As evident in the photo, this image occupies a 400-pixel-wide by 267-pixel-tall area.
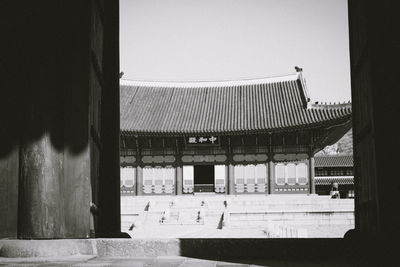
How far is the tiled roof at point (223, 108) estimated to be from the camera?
85.3ft

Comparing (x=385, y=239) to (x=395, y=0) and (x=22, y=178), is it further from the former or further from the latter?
(x=22, y=178)

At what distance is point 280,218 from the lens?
1981cm

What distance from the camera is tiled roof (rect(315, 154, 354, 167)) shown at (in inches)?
1547

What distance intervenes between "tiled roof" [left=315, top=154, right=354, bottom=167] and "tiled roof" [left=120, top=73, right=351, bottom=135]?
11402mm

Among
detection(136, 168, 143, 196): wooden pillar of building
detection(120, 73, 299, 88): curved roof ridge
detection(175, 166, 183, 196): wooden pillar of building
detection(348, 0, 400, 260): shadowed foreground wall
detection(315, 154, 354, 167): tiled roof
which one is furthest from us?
detection(315, 154, 354, 167): tiled roof

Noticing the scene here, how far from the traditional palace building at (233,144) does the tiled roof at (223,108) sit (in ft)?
0.17

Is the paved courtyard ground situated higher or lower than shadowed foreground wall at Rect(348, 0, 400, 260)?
lower

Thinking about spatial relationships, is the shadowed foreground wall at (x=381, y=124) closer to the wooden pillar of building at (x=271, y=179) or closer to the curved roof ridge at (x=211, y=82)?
the wooden pillar of building at (x=271, y=179)

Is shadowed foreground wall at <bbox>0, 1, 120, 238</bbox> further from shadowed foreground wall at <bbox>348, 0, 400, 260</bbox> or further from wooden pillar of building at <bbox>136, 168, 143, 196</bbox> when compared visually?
Result: wooden pillar of building at <bbox>136, 168, 143, 196</bbox>

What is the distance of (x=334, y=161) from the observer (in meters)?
39.8

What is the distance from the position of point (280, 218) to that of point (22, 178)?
54.2 ft

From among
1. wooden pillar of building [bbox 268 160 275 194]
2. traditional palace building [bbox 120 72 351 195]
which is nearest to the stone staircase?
wooden pillar of building [bbox 268 160 275 194]

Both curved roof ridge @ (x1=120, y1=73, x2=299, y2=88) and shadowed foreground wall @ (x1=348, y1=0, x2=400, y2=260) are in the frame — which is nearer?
shadowed foreground wall @ (x1=348, y1=0, x2=400, y2=260)

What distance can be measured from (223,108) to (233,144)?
2.98 meters
